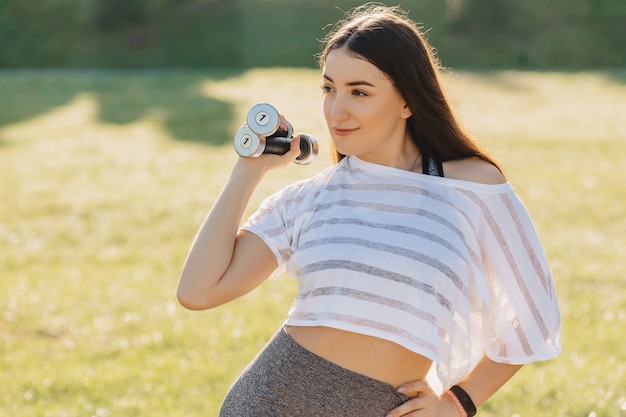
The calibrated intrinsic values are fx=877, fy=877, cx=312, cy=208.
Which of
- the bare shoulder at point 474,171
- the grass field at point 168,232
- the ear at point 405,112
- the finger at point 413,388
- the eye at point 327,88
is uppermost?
the eye at point 327,88

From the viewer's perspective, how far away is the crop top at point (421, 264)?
208cm

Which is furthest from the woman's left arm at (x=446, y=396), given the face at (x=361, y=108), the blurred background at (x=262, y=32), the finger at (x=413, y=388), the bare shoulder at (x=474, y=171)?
the blurred background at (x=262, y=32)

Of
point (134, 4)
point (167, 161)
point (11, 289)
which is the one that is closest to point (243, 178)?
point (11, 289)

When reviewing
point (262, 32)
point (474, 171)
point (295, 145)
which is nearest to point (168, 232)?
point (295, 145)

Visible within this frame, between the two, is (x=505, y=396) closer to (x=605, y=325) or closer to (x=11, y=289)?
(x=605, y=325)

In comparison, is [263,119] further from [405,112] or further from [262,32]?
[262,32]

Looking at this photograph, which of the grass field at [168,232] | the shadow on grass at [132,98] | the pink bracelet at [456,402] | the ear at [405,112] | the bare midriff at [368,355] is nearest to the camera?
the bare midriff at [368,355]

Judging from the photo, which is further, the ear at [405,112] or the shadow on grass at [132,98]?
the shadow on grass at [132,98]

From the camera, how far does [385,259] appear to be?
2104 mm

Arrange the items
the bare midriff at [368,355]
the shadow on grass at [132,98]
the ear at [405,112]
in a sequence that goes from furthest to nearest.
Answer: the shadow on grass at [132,98], the ear at [405,112], the bare midriff at [368,355]

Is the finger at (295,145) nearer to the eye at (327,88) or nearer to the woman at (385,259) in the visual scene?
the woman at (385,259)

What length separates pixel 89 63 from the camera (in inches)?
978

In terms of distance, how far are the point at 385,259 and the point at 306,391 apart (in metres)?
0.37

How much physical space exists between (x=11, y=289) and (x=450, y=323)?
5.62 m
